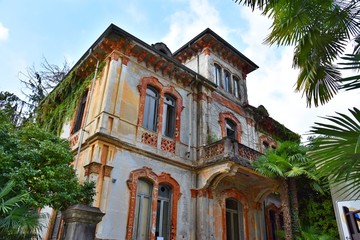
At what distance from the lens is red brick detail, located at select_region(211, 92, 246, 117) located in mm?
14672

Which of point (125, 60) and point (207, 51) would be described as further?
point (207, 51)

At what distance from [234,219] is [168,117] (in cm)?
530

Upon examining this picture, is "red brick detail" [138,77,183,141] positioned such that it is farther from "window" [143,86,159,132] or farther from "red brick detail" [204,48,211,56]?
"red brick detail" [204,48,211,56]

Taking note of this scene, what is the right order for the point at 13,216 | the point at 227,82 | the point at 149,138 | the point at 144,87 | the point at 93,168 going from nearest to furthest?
the point at 13,216 < the point at 93,168 < the point at 149,138 < the point at 144,87 < the point at 227,82

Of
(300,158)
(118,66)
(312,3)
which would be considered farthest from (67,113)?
(312,3)

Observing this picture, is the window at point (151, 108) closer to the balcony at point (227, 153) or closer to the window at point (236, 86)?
the balcony at point (227, 153)

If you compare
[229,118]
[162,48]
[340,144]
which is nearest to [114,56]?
[162,48]

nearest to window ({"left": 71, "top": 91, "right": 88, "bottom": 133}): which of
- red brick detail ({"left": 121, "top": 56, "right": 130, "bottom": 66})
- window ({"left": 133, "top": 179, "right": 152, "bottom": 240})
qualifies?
red brick detail ({"left": 121, "top": 56, "right": 130, "bottom": 66})

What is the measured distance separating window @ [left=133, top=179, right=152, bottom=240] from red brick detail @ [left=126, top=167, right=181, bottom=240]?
0.18m

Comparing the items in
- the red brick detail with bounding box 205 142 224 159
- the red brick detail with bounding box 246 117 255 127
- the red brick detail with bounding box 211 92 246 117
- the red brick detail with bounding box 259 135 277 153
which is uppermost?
the red brick detail with bounding box 211 92 246 117

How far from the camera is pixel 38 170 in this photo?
6395 mm

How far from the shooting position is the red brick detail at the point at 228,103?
14672 millimetres

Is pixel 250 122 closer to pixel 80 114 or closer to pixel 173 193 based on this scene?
pixel 173 193

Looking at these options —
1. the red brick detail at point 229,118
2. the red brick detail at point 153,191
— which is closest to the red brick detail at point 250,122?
the red brick detail at point 229,118
